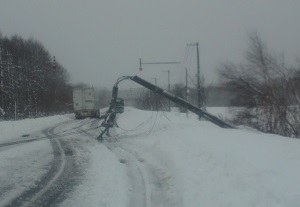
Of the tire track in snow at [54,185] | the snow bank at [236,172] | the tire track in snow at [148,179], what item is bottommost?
the tire track in snow at [148,179]

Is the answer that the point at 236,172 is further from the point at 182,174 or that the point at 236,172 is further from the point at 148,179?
the point at 148,179

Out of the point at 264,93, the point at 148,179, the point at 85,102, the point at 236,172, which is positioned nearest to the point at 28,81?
the point at 85,102

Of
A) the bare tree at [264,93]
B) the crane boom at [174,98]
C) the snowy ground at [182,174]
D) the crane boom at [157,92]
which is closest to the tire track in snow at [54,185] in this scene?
the snowy ground at [182,174]

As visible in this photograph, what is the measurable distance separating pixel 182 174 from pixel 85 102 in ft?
149

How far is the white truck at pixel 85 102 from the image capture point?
2188 inches

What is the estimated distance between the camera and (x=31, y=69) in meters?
73.2

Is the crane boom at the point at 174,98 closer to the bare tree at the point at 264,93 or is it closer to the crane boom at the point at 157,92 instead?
the crane boom at the point at 157,92

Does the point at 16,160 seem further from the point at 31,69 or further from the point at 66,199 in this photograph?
the point at 31,69

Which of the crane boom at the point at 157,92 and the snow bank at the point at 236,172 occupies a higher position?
the crane boom at the point at 157,92

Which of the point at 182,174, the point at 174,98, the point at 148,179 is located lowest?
the point at 148,179

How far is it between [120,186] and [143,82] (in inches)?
607

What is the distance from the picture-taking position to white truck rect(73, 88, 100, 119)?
182 feet

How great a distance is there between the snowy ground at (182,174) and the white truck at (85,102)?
3752cm

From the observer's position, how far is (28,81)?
71625mm
